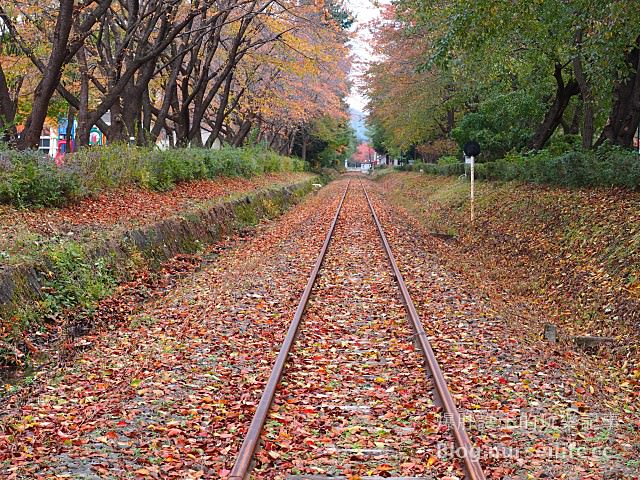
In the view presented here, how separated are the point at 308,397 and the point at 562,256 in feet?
26.8

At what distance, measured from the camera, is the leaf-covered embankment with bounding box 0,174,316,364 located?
326 inches

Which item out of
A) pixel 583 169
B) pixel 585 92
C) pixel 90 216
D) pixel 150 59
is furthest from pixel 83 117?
pixel 585 92

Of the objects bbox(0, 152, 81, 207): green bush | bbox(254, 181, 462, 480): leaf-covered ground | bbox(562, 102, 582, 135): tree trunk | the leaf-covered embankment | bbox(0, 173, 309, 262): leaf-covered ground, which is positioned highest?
bbox(562, 102, 582, 135): tree trunk

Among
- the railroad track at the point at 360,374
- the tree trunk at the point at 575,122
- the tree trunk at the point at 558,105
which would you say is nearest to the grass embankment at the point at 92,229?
the railroad track at the point at 360,374

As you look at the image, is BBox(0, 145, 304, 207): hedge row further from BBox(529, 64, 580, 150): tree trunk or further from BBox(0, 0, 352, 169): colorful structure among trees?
BBox(529, 64, 580, 150): tree trunk

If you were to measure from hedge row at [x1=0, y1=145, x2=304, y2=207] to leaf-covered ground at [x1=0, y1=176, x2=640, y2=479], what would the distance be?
2857 millimetres

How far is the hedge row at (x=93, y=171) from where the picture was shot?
12.0 m

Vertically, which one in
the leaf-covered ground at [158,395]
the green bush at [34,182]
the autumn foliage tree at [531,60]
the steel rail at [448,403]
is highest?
the autumn foliage tree at [531,60]

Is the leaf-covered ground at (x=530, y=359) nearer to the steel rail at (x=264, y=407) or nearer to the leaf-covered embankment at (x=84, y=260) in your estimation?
the steel rail at (x=264, y=407)

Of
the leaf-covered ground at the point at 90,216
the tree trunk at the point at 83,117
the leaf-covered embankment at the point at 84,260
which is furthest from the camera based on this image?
the tree trunk at the point at 83,117

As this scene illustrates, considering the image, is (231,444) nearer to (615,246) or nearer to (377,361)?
(377,361)

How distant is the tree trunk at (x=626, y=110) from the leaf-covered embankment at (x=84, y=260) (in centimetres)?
1070

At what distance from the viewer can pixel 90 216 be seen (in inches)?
518

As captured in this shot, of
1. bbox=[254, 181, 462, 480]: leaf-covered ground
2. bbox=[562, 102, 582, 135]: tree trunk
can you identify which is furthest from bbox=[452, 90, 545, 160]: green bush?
bbox=[254, 181, 462, 480]: leaf-covered ground
